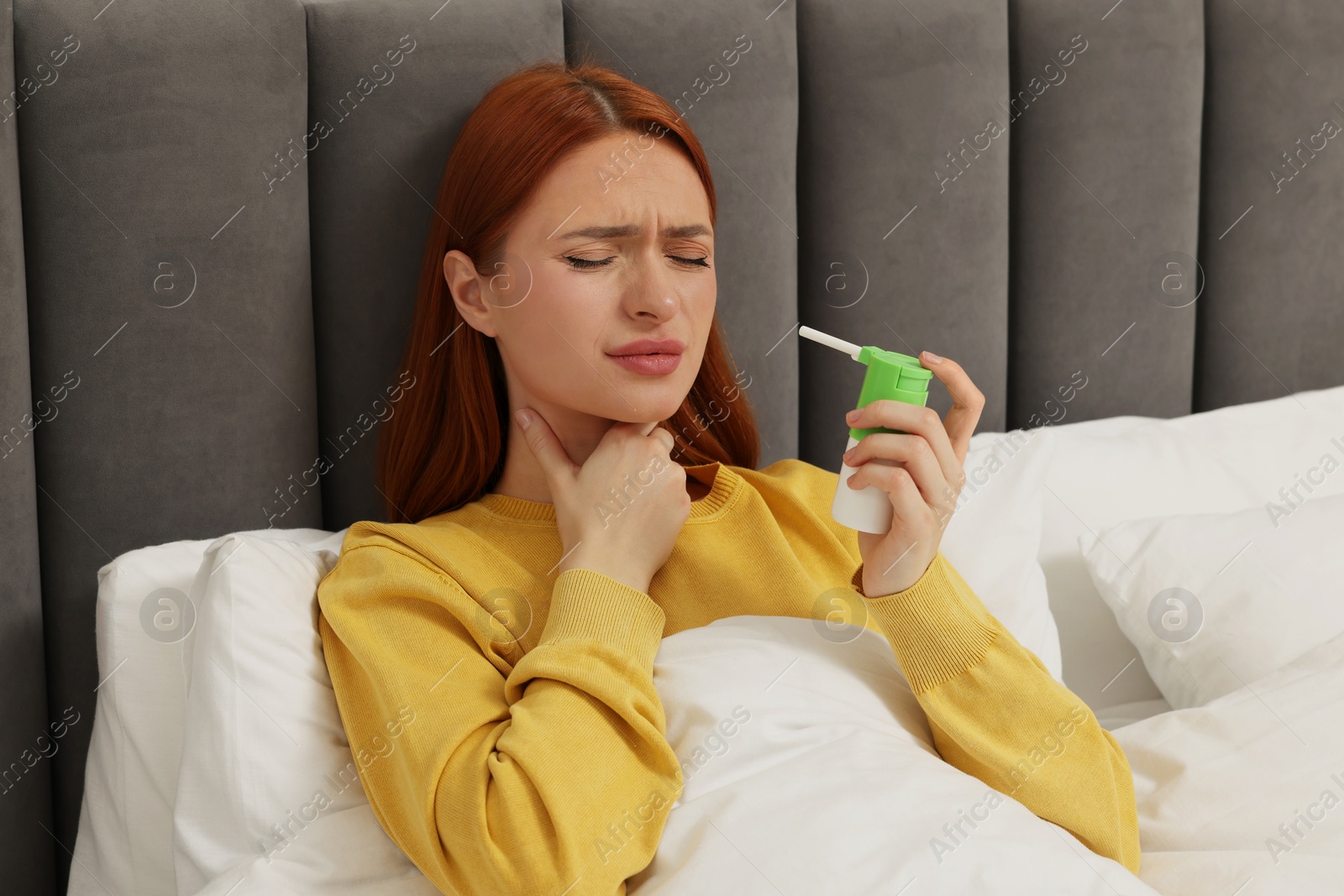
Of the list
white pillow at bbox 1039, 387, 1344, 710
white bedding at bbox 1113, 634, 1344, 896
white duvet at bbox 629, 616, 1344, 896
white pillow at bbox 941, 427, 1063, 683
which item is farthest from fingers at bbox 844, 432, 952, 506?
white pillow at bbox 1039, 387, 1344, 710

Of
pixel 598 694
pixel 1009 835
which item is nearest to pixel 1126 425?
pixel 1009 835

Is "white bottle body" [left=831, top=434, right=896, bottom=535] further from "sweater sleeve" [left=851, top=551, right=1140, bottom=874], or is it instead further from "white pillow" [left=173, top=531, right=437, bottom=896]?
"white pillow" [left=173, top=531, right=437, bottom=896]

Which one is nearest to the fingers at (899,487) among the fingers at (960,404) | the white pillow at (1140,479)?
the fingers at (960,404)

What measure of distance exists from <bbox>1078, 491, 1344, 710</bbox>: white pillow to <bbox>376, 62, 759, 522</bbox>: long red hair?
1.66 ft

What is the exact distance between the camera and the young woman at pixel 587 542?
823mm

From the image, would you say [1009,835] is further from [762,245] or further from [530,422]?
[762,245]

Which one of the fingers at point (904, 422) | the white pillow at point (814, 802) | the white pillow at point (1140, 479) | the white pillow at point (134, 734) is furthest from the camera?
the white pillow at point (1140, 479)

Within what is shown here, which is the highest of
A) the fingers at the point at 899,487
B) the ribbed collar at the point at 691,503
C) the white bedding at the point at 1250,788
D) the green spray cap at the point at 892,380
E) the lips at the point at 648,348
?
the lips at the point at 648,348

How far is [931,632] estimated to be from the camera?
0.91 meters

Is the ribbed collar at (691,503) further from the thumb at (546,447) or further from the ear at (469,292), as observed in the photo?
the ear at (469,292)

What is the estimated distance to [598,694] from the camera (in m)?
0.83

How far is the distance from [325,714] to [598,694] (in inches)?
11.5

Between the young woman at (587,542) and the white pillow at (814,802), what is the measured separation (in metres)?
0.03

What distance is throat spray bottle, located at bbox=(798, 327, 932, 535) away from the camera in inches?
33.9
